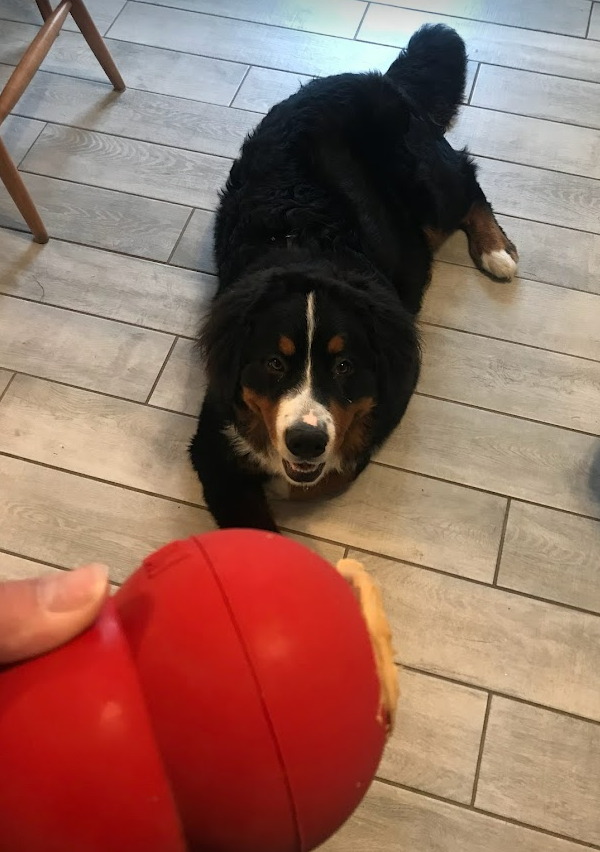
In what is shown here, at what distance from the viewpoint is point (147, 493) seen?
1.81 metres

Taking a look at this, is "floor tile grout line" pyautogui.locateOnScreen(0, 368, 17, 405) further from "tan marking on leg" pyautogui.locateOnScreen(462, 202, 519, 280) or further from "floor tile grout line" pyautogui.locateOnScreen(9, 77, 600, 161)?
"tan marking on leg" pyautogui.locateOnScreen(462, 202, 519, 280)

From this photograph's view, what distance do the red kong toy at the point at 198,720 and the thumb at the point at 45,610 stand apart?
0.02 m

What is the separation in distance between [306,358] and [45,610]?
830 millimetres

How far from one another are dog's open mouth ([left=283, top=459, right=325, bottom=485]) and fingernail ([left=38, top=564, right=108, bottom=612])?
77 cm

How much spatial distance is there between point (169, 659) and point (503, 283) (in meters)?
1.68

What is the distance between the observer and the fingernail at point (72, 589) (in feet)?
2.58

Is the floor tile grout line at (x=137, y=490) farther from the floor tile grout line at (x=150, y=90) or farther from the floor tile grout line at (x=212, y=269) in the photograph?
the floor tile grout line at (x=150, y=90)

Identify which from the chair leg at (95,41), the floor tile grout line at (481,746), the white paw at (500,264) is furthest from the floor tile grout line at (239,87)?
the floor tile grout line at (481,746)

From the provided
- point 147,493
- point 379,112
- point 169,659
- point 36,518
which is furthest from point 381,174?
point 169,659

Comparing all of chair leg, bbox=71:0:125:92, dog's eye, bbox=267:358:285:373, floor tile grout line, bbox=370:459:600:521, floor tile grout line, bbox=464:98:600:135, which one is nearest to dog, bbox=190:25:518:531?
dog's eye, bbox=267:358:285:373

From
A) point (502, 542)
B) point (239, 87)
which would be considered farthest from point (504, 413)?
point (239, 87)

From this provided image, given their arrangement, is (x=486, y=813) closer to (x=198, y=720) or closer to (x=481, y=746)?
(x=481, y=746)

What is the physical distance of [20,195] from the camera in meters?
2.08

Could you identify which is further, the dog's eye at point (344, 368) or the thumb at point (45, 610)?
the dog's eye at point (344, 368)
